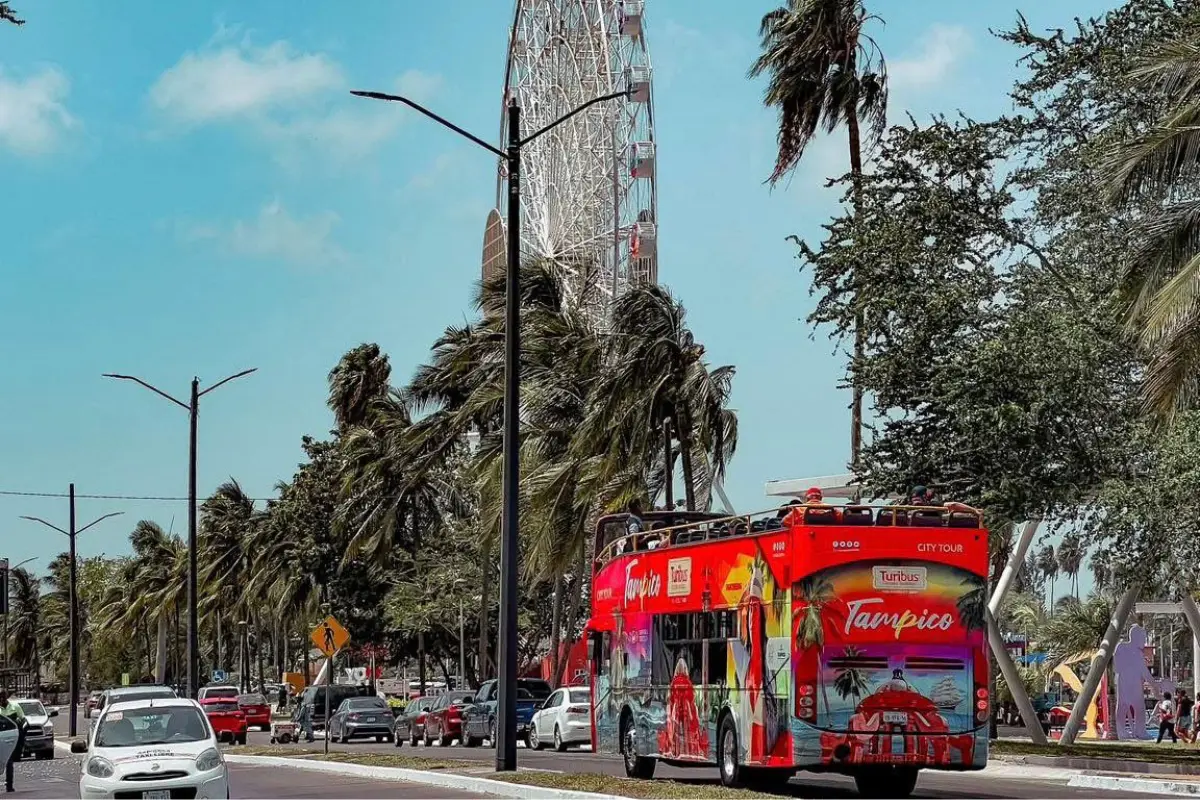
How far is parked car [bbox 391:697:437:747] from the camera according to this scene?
50812mm

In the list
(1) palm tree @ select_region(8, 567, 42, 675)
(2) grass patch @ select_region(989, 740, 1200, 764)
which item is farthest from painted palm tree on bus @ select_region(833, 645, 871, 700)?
(1) palm tree @ select_region(8, 567, 42, 675)

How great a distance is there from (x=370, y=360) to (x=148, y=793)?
65.1 metres

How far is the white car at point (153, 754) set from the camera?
20.0 meters

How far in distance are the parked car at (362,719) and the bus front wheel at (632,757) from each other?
25259mm

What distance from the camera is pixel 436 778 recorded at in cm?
2606

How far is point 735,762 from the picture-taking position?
23234mm

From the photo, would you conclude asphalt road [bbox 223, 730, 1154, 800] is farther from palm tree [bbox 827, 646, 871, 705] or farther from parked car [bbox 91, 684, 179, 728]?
A: parked car [bbox 91, 684, 179, 728]

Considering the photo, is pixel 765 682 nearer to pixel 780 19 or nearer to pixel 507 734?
pixel 507 734

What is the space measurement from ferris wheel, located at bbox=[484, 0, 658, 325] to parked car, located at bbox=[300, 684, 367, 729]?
1530 cm

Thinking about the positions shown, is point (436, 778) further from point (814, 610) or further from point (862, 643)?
point (862, 643)

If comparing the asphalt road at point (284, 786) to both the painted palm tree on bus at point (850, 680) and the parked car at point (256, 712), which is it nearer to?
the painted palm tree on bus at point (850, 680)

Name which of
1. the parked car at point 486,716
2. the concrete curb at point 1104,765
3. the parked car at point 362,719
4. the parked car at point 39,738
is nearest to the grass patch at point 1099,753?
the concrete curb at point 1104,765

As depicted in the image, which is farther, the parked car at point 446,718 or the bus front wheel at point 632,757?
the parked car at point 446,718

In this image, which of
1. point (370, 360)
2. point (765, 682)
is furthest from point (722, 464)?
point (370, 360)
